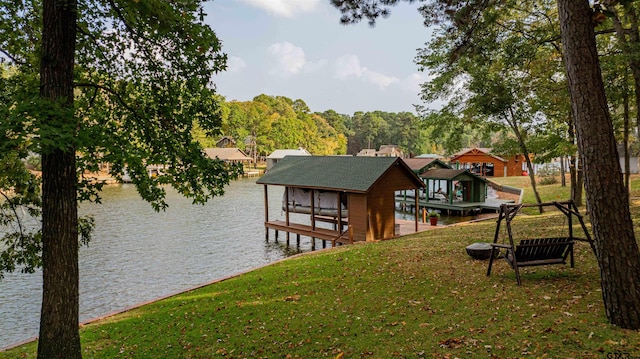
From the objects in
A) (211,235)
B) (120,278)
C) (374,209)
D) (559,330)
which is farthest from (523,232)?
(211,235)

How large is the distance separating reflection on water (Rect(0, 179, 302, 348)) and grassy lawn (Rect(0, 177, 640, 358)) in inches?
137

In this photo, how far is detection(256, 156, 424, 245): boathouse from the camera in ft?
56.6

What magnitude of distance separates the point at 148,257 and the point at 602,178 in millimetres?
17263

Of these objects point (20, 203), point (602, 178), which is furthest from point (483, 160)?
point (20, 203)

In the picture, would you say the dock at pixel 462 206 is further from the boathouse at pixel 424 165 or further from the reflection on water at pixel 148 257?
the reflection on water at pixel 148 257

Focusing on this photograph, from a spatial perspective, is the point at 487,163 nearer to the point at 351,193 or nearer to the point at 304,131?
the point at 351,193

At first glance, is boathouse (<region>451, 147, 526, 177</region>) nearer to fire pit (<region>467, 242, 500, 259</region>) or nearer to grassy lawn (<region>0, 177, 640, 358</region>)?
grassy lawn (<region>0, 177, 640, 358</region>)

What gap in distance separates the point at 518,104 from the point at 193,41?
18069 mm

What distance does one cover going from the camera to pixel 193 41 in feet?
20.9

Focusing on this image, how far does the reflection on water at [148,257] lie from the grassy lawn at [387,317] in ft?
11.4

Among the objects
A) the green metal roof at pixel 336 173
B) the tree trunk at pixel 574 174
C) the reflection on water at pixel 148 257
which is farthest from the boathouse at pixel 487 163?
the green metal roof at pixel 336 173

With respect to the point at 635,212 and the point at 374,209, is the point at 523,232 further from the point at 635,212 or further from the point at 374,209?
the point at 374,209

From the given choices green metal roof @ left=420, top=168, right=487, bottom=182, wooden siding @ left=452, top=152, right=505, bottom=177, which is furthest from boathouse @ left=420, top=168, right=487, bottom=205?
wooden siding @ left=452, top=152, right=505, bottom=177

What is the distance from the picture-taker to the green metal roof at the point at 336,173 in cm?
1734
